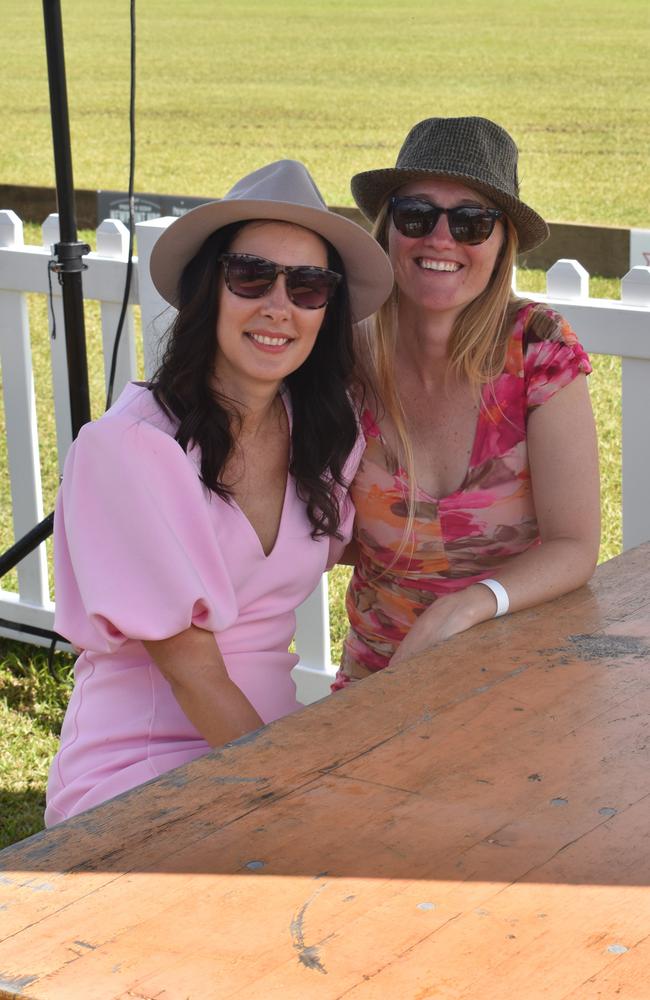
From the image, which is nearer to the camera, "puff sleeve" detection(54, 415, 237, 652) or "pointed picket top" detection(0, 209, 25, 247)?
"puff sleeve" detection(54, 415, 237, 652)

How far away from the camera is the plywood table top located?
1149mm

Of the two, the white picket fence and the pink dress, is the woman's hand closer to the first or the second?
the pink dress

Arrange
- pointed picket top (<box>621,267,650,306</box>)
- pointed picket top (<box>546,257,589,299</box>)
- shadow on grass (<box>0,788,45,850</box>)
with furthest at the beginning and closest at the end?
shadow on grass (<box>0,788,45,850</box>) → pointed picket top (<box>546,257,589,299</box>) → pointed picket top (<box>621,267,650,306</box>)

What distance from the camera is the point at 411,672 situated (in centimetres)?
182

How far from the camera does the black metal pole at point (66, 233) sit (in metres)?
3.10

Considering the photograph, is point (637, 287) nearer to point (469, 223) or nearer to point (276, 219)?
point (469, 223)

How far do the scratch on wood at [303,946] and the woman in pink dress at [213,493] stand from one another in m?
0.81

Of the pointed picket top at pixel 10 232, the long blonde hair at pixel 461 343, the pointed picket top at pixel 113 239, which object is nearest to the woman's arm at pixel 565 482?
the long blonde hair at pixel 461 343

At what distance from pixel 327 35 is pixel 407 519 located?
87.8 feet

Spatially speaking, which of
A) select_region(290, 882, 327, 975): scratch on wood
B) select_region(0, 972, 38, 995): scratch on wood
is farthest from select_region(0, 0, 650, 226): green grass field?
select_region(0, 972, 38, 995): scratch on wood

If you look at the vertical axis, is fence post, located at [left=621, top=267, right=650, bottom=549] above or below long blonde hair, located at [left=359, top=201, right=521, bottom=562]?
below

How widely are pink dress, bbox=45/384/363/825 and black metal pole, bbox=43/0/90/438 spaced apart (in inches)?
46.9

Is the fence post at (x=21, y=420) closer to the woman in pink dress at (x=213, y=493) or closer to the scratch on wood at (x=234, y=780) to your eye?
the woman in pink dress at (x=213, y=493)

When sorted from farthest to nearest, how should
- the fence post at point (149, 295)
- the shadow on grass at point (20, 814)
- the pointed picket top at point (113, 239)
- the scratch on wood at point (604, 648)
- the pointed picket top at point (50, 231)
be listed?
1. the pointed picket top at point (50, 231)
2. the pointed picket top at point (113, 239)
3. the fence post at point (149, 295)
4. the shadow on grass at point (20, 814)
5. the scratch on wood at point (604, 648)
